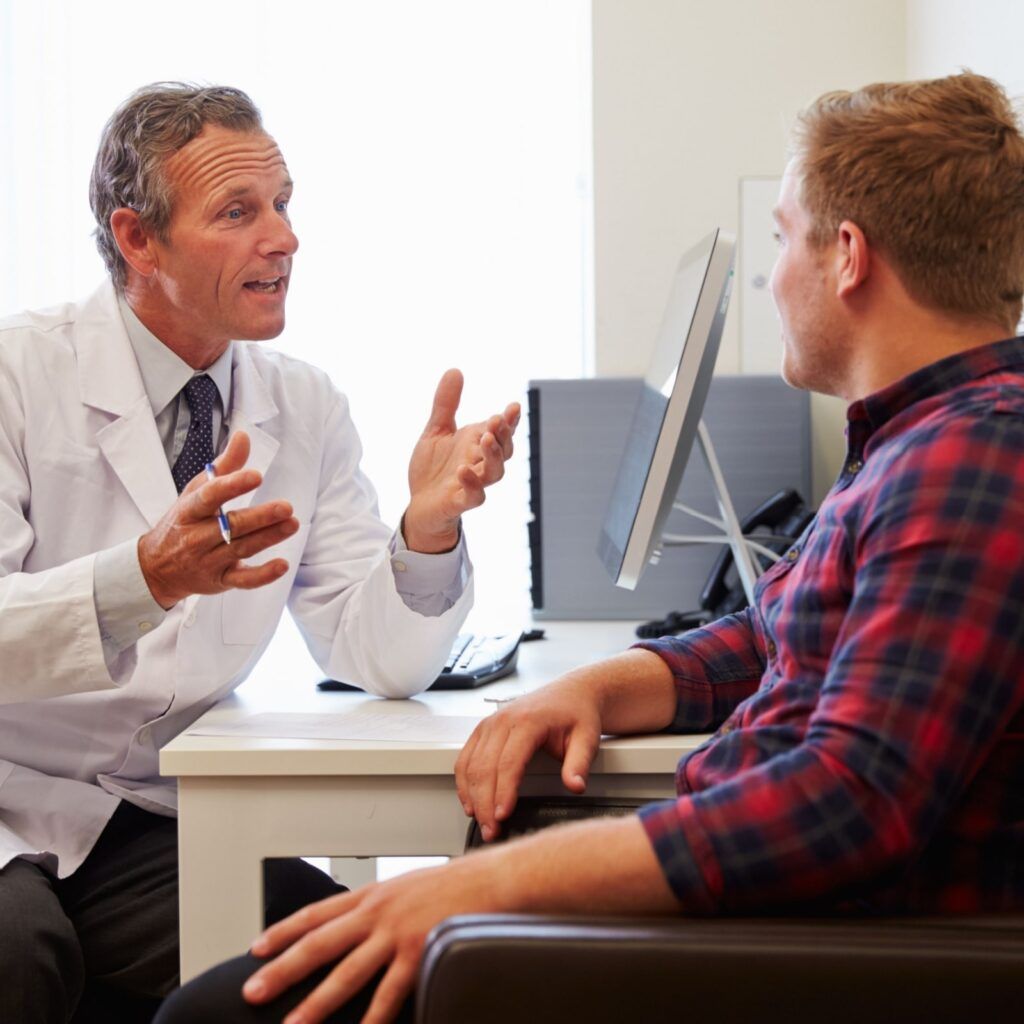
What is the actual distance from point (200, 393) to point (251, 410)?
0.07m

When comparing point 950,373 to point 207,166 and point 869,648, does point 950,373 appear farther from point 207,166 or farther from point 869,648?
point 207,166

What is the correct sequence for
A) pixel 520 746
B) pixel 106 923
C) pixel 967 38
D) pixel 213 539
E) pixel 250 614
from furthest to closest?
pixel 967 38
pixel 250 614
pixel 106 923
pixel 213 539
pixel 520 746

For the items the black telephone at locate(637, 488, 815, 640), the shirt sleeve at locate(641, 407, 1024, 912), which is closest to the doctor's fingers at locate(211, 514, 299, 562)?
the shirt sleeve at locate(641, 407, 1024, 912)

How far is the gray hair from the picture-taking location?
1.66 metres

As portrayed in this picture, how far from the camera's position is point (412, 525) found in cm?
152

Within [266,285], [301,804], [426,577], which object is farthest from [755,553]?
[301,804]

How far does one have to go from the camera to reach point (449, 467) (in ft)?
4.98

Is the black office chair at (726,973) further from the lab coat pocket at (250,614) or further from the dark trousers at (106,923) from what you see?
the lab coat pocket at (250,614)

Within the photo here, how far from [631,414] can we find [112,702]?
4.20 ft

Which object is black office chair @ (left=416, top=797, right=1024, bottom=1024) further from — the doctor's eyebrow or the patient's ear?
the doctor's eyebrow

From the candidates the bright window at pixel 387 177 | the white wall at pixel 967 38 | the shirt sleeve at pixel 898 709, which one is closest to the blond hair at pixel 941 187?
the shirt sleeve at pixel 898 709

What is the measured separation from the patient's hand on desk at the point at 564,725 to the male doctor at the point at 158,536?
28 cm

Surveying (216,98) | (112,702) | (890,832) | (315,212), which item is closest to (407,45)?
(315,212)

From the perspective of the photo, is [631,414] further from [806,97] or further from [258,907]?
[258,907]
